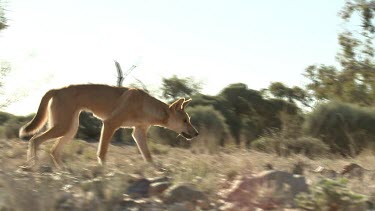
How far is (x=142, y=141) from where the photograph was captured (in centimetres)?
1302

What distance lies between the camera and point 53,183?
754 cm

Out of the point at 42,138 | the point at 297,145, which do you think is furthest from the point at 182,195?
the point at 297,145

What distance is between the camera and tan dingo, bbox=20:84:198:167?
468 inches

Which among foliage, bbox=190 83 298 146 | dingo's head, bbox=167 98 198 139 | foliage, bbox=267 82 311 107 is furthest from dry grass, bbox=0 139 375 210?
foliage, bbox=267 82 311 107

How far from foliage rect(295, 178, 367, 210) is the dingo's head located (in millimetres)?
6676

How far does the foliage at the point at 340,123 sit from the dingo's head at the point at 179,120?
12.8 m

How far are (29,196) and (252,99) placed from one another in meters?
33.8

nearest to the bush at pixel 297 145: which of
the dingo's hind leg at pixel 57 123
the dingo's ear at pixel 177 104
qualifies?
the dingo's ear at pixel 177 104

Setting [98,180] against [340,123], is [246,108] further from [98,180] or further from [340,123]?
[98,180]

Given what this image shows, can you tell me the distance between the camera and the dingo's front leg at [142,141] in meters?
12.8

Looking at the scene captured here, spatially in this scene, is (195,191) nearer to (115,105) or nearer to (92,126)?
(115,105)

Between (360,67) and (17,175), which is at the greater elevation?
(360,67)

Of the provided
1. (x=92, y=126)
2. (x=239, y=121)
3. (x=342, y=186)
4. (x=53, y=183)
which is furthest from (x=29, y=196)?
(x=239, y=121)

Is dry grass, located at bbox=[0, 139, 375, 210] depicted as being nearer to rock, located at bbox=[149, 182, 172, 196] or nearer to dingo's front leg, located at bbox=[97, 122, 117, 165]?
dingo's front leg, located at bbox=[97, 122, 117, 165]
